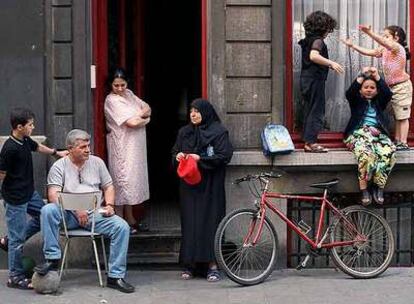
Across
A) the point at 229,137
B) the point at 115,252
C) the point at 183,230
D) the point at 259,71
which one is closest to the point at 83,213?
the point at 115,252

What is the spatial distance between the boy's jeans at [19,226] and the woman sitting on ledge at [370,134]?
3.10m

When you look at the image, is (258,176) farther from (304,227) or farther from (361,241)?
(361,241)

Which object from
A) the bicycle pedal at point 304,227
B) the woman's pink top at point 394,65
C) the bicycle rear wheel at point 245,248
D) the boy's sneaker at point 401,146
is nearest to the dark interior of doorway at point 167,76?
the bicycle rear wheel at point 245,248

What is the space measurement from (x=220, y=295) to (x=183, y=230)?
2.64 feet

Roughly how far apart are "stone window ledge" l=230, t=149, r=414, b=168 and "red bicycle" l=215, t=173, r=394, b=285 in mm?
220

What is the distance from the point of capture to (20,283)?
810 cm

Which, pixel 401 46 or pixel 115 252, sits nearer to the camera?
pixel 115 252

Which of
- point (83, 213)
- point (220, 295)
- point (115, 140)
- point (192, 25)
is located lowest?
point (220, 295)

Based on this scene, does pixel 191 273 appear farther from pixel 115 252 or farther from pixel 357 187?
pixel 357 187

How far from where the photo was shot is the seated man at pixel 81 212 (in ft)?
25.7

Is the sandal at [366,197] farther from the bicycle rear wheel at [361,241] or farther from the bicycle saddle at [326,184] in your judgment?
the bicycle saddle at [326,184]

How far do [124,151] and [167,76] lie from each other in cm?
213

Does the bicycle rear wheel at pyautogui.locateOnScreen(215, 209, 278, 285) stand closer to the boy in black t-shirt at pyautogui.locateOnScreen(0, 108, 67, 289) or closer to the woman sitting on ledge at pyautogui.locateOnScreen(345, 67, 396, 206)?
the woman sitting on ledge at pyautogui.locateOnScreen(345, 67, 396, 206)

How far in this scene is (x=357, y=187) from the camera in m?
8.90
